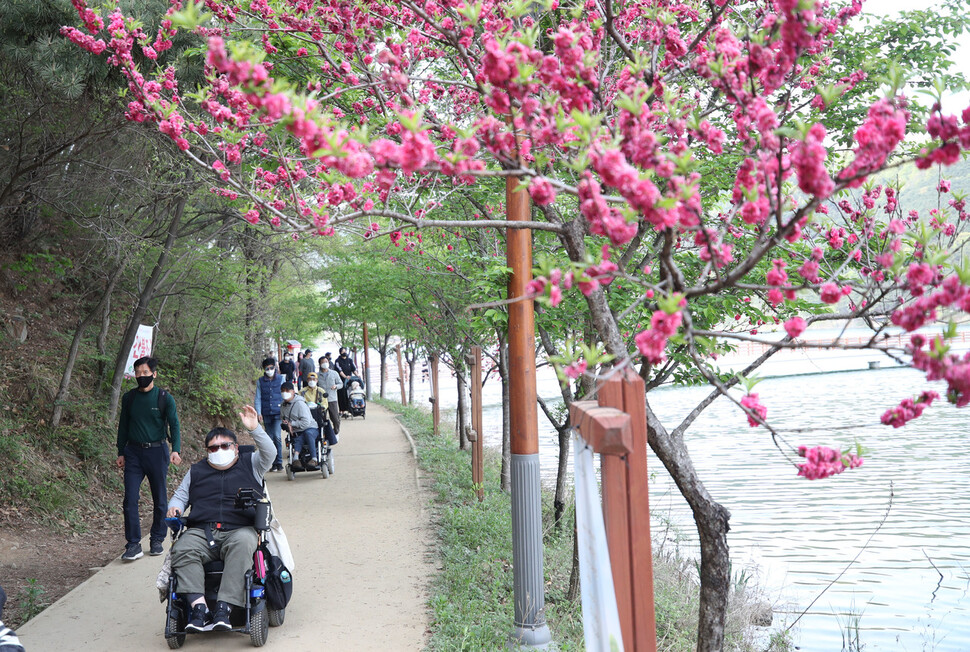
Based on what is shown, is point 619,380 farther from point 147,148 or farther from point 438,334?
point 438,334

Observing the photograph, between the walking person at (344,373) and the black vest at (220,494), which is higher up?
the walking person at (344,373)

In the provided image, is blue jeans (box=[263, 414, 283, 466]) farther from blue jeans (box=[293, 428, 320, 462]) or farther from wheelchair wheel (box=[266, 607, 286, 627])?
wheelchair wheel (box=[266, 607, 286, 627])

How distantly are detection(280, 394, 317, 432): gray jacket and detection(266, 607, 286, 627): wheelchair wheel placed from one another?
5755mm

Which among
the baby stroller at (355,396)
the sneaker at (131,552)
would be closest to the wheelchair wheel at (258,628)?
the sneaker at (131,552)

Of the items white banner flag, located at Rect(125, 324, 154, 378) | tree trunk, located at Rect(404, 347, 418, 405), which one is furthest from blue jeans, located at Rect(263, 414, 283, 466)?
tree trunk, located at Rect(404, 347, 418, 405)

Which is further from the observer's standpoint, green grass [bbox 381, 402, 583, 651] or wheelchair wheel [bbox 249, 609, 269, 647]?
green grass [bbox 381, 402, 583, 651]

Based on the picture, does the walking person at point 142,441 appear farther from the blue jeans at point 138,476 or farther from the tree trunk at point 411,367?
the tree trunk at point 411,367

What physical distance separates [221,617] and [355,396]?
1495cm

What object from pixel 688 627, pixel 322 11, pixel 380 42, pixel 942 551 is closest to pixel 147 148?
pixel 380 42

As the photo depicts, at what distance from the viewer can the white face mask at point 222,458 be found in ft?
19.1

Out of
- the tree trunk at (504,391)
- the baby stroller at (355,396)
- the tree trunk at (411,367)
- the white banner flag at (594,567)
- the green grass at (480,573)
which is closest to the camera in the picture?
the white banner flag at (594,567)

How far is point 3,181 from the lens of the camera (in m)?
9.22

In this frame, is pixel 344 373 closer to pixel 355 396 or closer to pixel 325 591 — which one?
pixel 355 396

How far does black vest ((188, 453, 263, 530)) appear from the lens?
569cm
